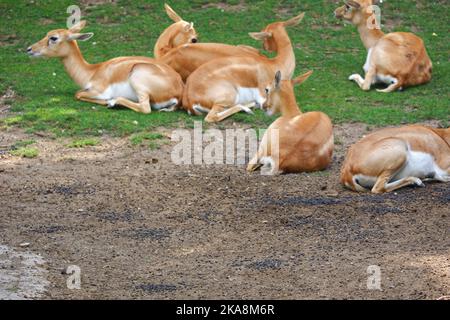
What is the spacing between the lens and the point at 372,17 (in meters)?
14.7

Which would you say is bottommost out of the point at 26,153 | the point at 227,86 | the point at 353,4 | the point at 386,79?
the point at 386,79

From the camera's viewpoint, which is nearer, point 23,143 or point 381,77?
point 23,143

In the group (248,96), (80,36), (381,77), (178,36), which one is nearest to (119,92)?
(80,36)

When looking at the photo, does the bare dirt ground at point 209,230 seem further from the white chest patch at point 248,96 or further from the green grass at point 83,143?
the white chest patch at point 248,96

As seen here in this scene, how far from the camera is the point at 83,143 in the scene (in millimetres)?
11367

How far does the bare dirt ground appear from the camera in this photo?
24.4ft

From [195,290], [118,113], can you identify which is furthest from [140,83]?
[195,290]

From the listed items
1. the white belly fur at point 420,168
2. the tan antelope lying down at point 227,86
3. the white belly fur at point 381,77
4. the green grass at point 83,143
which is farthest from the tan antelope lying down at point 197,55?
the white belly fur at point 420,168

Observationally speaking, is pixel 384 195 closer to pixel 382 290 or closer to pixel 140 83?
pixel 382 290

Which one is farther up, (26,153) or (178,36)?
(26,153)

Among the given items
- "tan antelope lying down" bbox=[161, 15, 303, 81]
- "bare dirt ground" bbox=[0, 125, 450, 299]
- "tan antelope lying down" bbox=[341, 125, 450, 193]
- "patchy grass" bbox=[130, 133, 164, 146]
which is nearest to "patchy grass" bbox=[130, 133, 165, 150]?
"patchy grass" bbox=[130, 133, 164, 146]

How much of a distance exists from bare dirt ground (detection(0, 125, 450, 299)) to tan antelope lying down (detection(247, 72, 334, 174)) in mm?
123

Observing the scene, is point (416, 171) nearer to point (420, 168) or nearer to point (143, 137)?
point (420, 168)

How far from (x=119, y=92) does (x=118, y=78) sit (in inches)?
6.5
